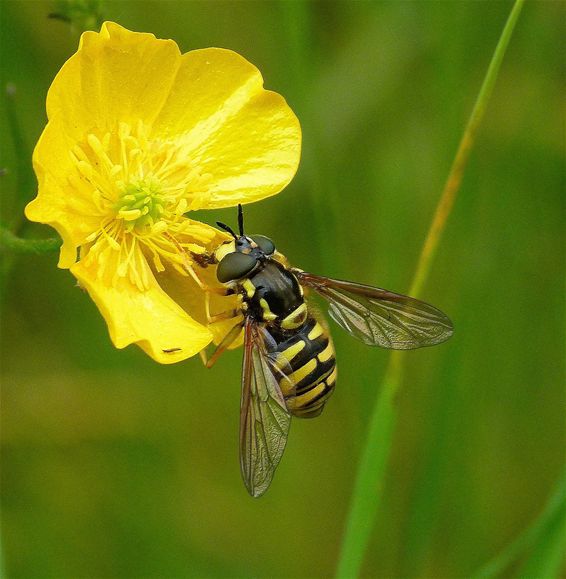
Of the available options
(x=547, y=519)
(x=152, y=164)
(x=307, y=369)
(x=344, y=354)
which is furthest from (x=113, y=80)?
(x=547, y=519)

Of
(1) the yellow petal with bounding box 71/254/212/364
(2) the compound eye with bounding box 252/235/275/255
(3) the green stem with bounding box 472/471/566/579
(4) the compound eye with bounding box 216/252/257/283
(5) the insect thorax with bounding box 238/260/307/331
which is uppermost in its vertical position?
(2) the compound eye with bounding box 252/235/275/255

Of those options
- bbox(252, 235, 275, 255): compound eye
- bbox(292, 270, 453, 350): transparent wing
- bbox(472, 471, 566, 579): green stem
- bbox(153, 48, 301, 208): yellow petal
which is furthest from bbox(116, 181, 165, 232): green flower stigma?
bbox(472, 471, 566, 579): green stem

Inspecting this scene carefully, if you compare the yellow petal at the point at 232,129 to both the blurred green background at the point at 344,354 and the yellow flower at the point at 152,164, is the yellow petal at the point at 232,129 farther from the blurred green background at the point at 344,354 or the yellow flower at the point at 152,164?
the blurred green background at the point at 344,354

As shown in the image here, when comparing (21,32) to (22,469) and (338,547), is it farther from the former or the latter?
(338,547)

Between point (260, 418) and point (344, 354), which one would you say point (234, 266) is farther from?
point (344, 354)

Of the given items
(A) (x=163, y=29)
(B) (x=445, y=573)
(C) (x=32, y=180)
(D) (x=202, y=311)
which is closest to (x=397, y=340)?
(D) (x=202, y=311)

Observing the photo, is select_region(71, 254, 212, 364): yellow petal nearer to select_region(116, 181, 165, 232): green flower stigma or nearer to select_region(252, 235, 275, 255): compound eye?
select_region(116, 181, 165, 232): green flower stigma

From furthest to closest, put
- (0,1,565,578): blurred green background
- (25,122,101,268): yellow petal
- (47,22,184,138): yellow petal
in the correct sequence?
(0,1,565,578): blurred green background → (47,22,184,138): yellow petal → (25,122,101,268): yellow petal
